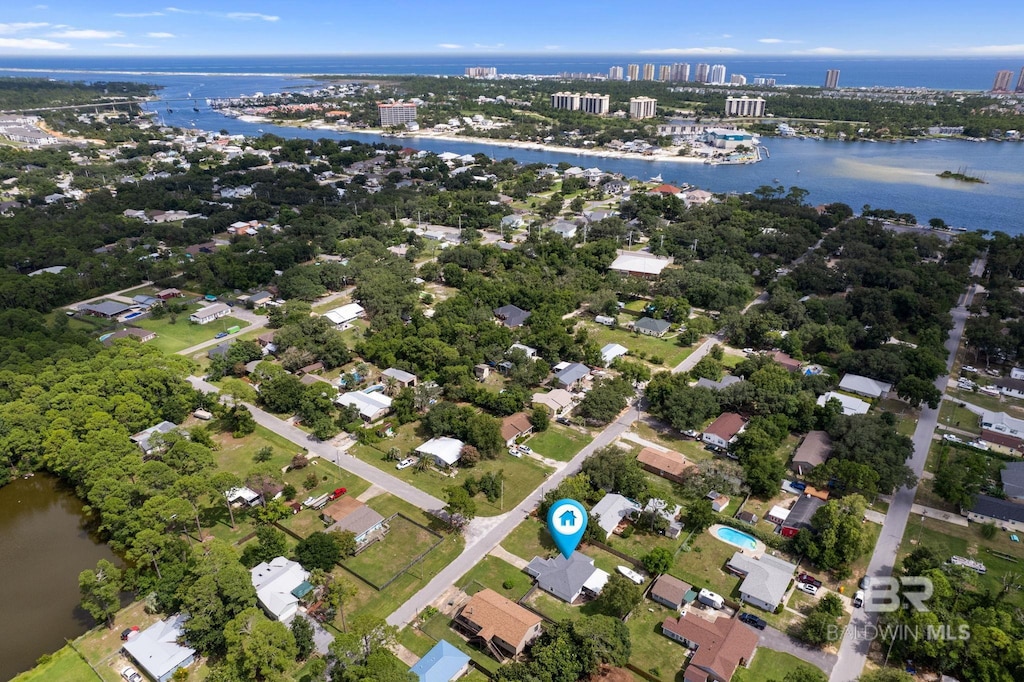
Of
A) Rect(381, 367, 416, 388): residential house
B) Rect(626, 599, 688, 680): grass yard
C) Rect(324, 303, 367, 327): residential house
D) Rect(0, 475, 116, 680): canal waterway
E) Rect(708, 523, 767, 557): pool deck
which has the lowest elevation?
Rect(0, 475, 116, 680): canal waterway

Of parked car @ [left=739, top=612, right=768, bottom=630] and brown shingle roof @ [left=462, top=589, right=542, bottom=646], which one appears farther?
parked car @ [left=739, top=612, right=768, bottom=630]

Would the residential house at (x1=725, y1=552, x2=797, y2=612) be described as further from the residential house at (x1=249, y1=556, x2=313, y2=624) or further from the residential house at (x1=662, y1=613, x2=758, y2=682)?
the residential house at (x1=249, y1=556, x2=313, y2=624)

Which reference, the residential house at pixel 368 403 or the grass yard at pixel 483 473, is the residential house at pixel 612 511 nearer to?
the grass yard at pixel 483 473

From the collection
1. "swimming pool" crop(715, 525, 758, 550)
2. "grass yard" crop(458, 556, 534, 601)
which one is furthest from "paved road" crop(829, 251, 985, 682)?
"grass yard" crop(458, 556, 534, 601)

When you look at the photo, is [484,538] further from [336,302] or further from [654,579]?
[336,302]

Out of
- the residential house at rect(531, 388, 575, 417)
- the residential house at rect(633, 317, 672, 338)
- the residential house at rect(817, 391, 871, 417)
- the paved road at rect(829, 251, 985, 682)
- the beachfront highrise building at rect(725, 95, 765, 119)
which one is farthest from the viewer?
the beachfront highrise building at rect(725, 95, 765, 119)

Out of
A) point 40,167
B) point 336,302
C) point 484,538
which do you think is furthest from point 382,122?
point 484,538
